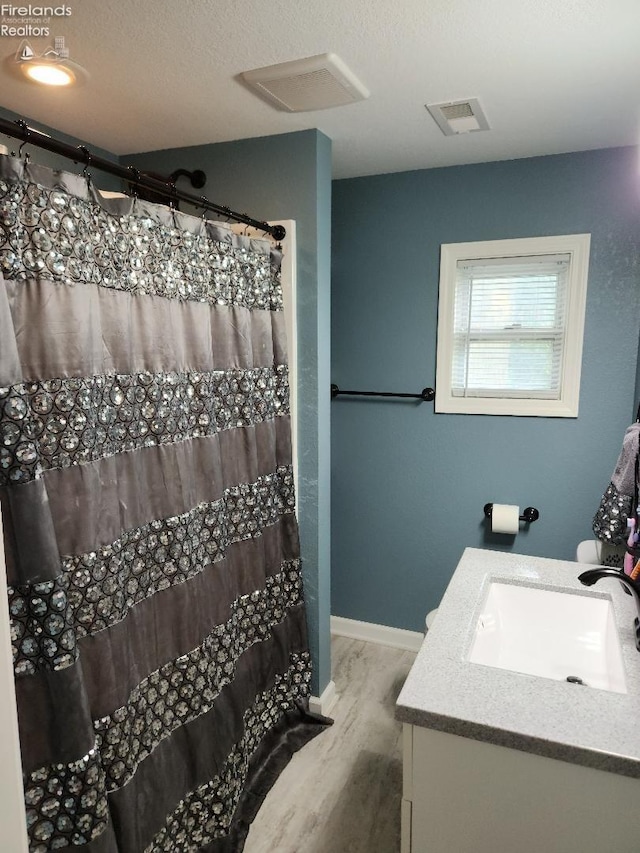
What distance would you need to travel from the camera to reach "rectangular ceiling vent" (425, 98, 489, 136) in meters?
1.82

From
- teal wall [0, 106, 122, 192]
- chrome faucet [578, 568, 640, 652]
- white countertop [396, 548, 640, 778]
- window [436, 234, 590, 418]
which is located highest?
teal wall [0, 106, 122, 192]

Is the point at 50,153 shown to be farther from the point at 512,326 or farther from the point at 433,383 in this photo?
the point at 512,326

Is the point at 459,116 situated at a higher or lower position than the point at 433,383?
higher

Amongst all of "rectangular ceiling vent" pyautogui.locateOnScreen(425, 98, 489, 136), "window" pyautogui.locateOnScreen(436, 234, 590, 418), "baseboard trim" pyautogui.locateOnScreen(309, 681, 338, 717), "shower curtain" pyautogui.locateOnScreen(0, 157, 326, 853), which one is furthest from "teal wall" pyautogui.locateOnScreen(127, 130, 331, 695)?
"window" pyautogui.locateOnScreen(436, 234, 590, 418)

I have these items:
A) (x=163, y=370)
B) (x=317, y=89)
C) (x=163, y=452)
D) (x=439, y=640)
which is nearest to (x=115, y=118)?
(x=317, y=89)

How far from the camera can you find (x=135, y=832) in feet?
4.61

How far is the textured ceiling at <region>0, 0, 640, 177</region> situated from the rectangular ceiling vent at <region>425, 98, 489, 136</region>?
0.03 m

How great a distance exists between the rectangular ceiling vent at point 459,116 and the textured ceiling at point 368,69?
0.10 feet

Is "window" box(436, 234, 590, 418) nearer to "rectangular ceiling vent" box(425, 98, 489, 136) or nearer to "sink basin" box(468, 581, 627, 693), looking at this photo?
"rectangular ceiling vent" box(425, 98, 489, 136)

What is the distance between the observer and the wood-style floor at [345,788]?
5.88 feet

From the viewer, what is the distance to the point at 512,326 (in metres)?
2.51

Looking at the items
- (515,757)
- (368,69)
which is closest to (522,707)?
(515,757)

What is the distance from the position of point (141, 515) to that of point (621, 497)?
1.60m

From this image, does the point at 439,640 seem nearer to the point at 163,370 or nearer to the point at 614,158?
the point at 163,370
